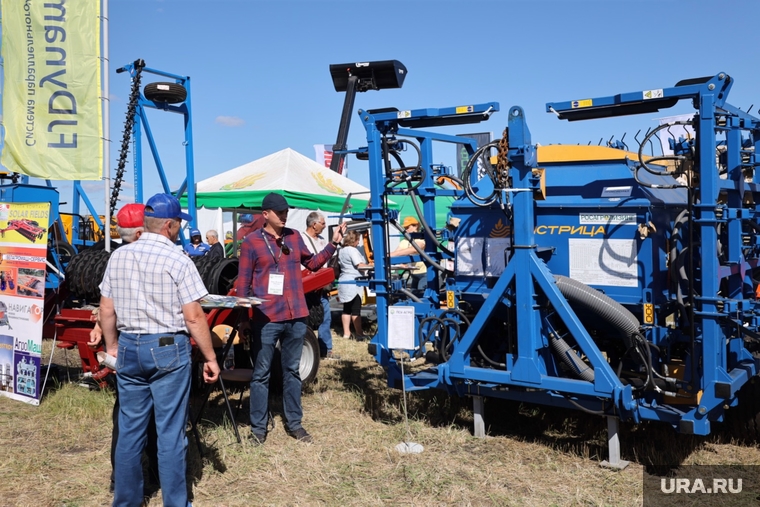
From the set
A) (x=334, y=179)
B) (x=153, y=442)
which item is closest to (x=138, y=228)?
(x=153, y=442)

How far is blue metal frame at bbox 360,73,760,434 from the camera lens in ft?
13.8

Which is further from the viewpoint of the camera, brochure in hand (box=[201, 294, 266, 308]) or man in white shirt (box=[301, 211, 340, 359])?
man in white shirt (box=[301, 211, 340, 359])

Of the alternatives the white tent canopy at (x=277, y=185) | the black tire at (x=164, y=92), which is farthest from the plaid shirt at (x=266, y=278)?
the white tent canopy at (x=277, y=185)

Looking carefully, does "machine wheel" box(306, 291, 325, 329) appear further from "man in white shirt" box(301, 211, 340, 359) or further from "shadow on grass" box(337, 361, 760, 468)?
"shadow on grass" box(337, 361, 760, 468)

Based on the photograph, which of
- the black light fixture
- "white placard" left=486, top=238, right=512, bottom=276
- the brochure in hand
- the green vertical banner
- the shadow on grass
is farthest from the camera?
the black light fixture

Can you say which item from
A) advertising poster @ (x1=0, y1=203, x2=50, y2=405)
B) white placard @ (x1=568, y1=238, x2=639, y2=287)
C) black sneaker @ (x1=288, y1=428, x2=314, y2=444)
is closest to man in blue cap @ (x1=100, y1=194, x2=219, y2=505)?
black sneaker @ (x1=288, y1=428, x2=314, y2=444)

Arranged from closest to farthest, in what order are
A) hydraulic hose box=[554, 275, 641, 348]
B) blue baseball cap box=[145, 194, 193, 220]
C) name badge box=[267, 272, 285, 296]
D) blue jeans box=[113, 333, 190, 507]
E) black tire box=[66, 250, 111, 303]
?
blue jeans box=[113, 333, 190, 507]
blue baseball cap box=[145, 194, 193, 220]
hydraulic hose box=[554, 275, 641, 348]
name badge box=[267, 272, 285, 296]
black tire box=[66, 250, 111, 303]

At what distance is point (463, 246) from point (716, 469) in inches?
92.7

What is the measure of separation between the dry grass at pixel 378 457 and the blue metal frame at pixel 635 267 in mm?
418

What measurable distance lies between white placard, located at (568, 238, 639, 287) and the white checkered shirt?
2.70 meters

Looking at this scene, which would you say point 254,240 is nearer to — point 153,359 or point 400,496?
point 153,359

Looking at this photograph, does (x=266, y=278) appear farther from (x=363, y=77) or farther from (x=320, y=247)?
(x=363, y=77)

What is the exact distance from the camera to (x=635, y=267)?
4613 millimetres

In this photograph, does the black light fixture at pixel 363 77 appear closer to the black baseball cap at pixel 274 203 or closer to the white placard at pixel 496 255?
the black baseball cap at pixel 274 203
